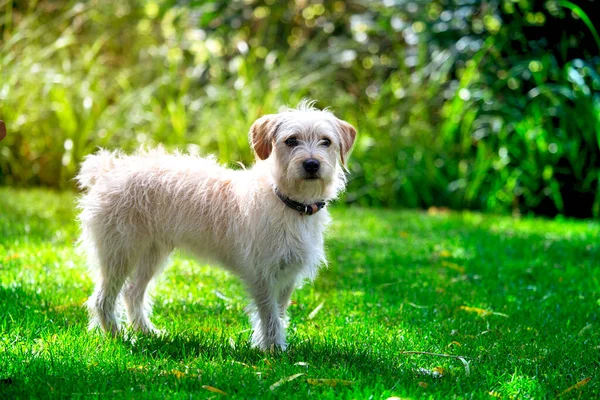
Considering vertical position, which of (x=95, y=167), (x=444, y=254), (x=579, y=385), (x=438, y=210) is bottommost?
(x=438, y=210)

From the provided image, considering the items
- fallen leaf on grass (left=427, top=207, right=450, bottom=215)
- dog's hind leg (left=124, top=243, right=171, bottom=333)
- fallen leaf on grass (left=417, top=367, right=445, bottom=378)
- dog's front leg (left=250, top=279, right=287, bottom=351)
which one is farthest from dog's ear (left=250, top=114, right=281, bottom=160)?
fallen leaf on grass (left=427, top=207, right=450, bottom=215)

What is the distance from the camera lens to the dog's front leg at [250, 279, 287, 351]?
406 cm

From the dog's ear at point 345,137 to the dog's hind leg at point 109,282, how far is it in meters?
1.40

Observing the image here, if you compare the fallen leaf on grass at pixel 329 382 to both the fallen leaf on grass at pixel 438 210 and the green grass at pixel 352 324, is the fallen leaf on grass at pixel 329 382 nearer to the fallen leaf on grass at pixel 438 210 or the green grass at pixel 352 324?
the green grass at pixel 352 324

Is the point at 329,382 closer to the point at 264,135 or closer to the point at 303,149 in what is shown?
the point at 303,149

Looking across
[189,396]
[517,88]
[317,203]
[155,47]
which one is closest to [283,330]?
[317,203]

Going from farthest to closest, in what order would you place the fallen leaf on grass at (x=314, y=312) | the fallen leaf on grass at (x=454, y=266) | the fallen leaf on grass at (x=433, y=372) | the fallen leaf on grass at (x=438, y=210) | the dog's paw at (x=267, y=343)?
the fallen leaf on grass at (x=438, y=210)
the fallen leaf on grass at (x=454, y=266)
the fallen leaf on grass at (x=314, y=312)
the dog's paw at (x=267, y=343)
the fallen leaf on grass at (x=433, y=372)

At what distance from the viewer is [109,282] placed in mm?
4430

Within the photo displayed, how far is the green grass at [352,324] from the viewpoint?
339 cm

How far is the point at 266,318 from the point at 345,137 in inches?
46.5

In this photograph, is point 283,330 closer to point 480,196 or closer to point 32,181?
point 480,196

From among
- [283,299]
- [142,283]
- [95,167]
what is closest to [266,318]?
[283,299]

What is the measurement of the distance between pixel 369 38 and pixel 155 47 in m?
3.33

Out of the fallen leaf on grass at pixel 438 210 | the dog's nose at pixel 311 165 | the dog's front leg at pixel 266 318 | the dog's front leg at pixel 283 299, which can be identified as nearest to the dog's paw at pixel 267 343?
the dog's front leg at pixel 266 318
